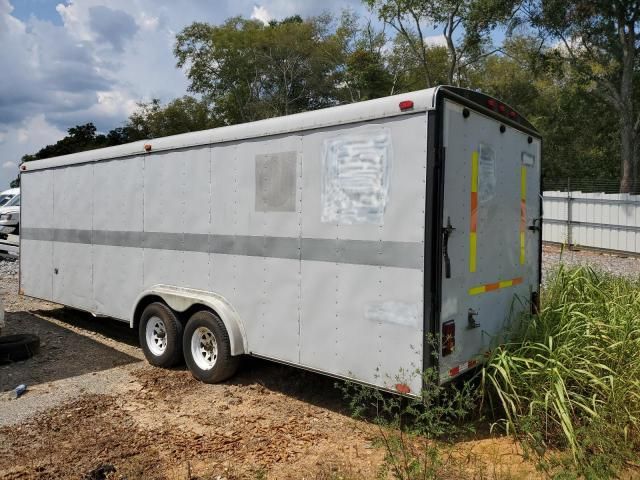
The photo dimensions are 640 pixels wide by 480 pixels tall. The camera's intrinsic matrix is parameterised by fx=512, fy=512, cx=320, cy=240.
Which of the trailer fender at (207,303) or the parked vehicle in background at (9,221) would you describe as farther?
the parked vehicle in background at (9,221)

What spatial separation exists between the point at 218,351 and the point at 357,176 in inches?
99.3

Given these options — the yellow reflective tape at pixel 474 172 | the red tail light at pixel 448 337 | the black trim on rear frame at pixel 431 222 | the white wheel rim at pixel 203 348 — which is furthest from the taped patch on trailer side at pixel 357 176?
the white wheel rim at pixel 203 348

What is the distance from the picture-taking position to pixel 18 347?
681cm

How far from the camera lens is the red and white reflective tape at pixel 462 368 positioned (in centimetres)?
426

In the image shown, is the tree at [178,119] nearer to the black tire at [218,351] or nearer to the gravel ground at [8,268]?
the gravel ground at [8,268]

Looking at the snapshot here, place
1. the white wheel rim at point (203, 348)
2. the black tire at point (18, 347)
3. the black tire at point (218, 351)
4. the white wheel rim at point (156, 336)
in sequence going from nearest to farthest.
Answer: the black tire at point (218, 351) → the white wheel rim at point (203, 348) → the white wheel rim at point (156, 336) → the black tire at point (18, 347)

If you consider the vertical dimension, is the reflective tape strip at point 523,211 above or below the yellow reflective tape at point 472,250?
above

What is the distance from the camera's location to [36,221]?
8789 mm

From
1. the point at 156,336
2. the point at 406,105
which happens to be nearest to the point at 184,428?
the point at 156,336

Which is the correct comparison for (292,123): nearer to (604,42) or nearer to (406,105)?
(406,105)

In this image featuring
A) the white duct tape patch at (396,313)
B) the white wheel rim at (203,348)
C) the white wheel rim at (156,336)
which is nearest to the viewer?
the white duct tape patch at (396,313)

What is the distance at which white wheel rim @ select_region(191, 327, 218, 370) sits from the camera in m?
5.75

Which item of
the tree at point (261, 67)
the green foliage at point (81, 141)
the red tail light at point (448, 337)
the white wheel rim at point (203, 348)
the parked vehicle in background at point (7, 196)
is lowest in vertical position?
the white wheel rim at point (203, 348)

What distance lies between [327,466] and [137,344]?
466cm
